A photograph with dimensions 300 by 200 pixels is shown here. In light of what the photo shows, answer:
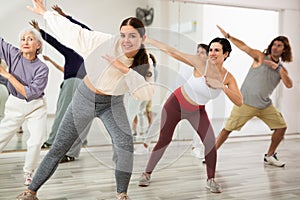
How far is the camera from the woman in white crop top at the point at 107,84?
1964 millimetres

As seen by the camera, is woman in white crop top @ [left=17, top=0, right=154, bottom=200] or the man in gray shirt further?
the man in gray shirt

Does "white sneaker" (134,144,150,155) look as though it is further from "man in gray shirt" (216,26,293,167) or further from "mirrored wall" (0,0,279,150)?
"man in gray shirt" (216,26,293,167)

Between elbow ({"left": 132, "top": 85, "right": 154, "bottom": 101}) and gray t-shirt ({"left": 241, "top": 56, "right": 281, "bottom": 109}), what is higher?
elbow ({"left": 132, "top": 85, "right": 154, "bottom": 101})

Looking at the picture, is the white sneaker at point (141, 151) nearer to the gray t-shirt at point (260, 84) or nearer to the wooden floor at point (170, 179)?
the wooden floor at point (170, 179)

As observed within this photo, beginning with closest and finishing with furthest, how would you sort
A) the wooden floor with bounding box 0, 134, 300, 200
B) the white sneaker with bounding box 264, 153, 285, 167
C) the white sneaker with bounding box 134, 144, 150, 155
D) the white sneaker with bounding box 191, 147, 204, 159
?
the wooden floor with bounding box 0, 134, 300, 200
the white sneaker with bounding box 134, 144, 150, 155
the white sneaker with bounding box 264, 153, 285, 167
the white sneaker with bounding box 191, 147, 204, 159

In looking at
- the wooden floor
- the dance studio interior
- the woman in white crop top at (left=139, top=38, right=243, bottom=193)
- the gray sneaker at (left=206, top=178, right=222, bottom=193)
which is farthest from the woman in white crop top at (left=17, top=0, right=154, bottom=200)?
the gray sneaker at (left=206, top=178, right=222, bottom=193)

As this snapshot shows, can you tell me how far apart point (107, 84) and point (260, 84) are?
214 cm

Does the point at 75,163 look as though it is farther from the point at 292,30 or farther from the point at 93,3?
the point at 292,30

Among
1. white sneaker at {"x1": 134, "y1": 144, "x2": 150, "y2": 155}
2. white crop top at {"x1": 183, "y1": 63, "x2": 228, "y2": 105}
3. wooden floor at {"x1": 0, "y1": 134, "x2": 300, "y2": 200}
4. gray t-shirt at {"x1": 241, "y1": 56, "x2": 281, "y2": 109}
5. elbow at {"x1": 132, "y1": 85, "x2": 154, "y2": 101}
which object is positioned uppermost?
elbow at {"x1": 132, "y1": 85, "x2": 154, "y2": 101}

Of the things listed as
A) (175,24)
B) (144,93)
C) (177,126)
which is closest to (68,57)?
(177,126)

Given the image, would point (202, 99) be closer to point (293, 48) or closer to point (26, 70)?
point (26, 70)

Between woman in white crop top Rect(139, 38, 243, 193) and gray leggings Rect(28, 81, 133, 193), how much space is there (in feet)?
1.41

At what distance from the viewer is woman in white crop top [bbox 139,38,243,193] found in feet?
7.91

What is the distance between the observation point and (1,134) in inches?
107
